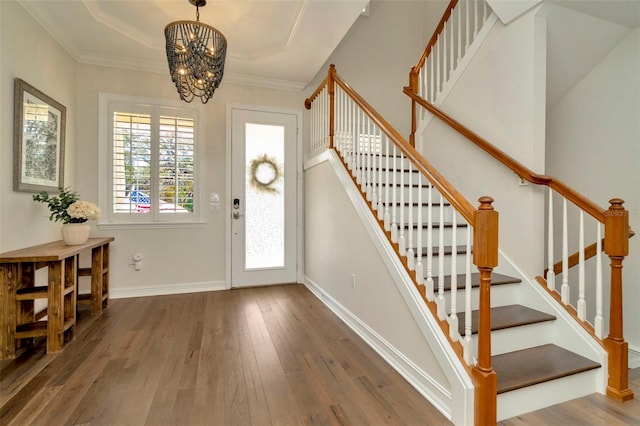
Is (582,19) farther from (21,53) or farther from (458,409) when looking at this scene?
(21,53)

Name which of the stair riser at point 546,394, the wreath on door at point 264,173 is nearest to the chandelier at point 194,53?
the wreath on door at point 264,173

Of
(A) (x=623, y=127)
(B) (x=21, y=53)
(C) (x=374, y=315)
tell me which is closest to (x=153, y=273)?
(B) (x=21, y=53)

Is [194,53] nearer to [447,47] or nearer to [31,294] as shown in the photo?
[31,294]

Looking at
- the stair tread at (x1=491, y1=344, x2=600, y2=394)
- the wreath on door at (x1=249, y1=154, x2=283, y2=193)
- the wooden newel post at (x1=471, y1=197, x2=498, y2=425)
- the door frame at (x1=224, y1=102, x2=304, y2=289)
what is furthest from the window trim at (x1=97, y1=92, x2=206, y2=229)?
the stair tread at (x1=491, y1=344, x2=600, y2=394)

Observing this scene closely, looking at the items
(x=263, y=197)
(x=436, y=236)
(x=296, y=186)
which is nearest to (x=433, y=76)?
(x=436, y=236)

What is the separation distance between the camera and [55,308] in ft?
7.11

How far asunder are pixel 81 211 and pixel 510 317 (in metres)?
3.40

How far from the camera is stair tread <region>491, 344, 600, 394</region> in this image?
5.22ft

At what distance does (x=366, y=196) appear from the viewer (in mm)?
2514

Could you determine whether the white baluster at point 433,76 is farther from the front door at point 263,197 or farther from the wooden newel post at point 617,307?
the wooden newel post at point 617,307

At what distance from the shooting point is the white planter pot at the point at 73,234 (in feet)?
8.34

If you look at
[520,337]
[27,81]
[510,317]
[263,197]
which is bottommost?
[520,337]

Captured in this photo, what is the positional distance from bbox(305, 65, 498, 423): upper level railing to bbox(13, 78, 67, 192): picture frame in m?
2.63

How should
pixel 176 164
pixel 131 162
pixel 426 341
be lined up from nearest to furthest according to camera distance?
pixel 426 341
pixel 131 162
pixel 176 164
